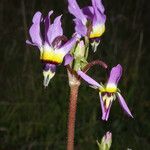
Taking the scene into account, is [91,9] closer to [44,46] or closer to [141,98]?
[44,46]

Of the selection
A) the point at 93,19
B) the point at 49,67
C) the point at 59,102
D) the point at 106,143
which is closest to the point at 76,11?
the point at 93,19

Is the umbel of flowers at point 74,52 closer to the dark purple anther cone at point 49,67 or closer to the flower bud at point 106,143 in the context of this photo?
the dark purple anther cone at point 49,67

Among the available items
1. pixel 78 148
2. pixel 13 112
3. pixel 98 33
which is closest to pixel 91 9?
pixel 98 33

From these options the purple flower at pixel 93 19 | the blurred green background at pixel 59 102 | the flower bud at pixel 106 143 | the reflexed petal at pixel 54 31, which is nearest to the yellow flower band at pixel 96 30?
the purple flower at pixel 93 19

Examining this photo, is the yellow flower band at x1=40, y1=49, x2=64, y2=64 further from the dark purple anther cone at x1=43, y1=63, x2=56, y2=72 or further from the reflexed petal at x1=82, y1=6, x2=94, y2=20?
the reflexed petal at x1=82, y1=6, x2=94, y2=20

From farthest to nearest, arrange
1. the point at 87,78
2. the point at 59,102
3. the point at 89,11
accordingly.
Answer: the point at 59,102 < the point at 89,11 < the point at 87,78

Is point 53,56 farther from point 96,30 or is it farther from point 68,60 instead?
point 96,30
